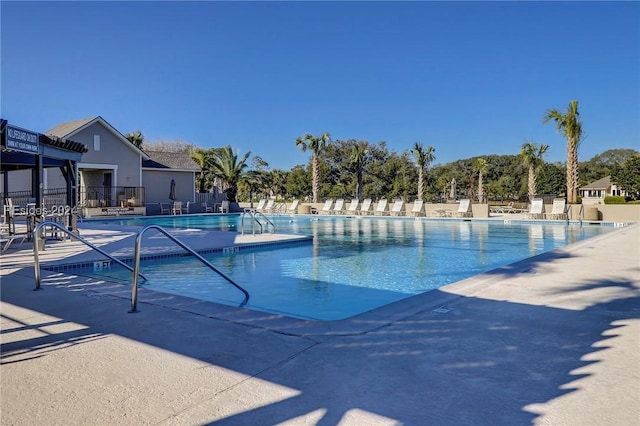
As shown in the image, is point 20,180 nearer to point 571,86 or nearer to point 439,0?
point 439,0

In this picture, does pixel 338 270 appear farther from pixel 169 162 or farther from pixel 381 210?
pixel 169 162

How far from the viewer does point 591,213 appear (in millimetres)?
19312

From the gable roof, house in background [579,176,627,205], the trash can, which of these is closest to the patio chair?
the gable roof

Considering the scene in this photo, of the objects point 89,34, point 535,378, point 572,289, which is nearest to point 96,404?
point 535,378

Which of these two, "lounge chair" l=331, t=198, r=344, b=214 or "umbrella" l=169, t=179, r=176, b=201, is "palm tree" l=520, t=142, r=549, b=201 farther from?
"umbrella" l=169, t=179, r=176, b=201

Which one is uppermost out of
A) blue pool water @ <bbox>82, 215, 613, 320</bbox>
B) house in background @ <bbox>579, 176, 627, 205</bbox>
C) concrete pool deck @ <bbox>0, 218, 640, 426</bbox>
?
house in background @ <bbox>579, 176, 627, 205</bbox>

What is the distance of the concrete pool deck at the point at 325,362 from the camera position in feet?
7.31

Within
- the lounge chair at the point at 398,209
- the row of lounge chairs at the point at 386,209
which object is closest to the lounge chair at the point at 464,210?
the row of lounge chairs at the point at 386,209

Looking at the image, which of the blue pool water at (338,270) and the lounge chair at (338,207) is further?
the lounge chair at (338,207)

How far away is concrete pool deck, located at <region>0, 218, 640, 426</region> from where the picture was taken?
223 centimetres

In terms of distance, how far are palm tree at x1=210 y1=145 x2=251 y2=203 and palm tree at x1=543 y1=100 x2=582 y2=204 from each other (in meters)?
20.8

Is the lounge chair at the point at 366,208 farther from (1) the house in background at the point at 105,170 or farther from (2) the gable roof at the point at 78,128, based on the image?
(2) the gable roof at the point at 78,128

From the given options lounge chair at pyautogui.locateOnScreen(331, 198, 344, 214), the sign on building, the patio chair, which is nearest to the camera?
the sign on building

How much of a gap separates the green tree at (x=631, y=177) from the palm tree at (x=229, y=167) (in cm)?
3479
